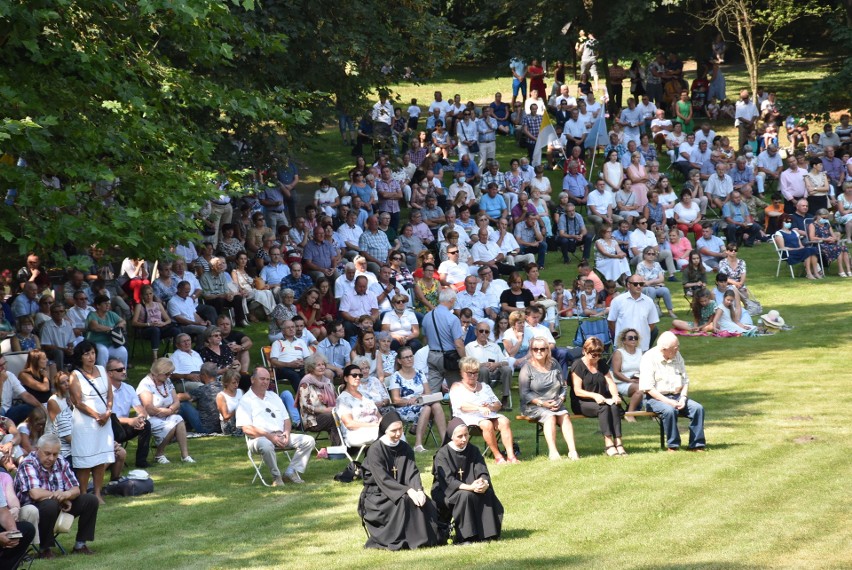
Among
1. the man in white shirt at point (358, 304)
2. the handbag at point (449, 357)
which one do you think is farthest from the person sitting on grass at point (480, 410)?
the man in white shirt at point (358, 304)

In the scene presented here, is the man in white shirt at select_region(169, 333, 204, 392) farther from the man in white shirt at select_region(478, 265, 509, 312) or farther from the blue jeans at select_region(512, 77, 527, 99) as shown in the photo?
the blue jeans at select_region(512, 77, 527, 99)

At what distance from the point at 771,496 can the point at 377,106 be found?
1967cm

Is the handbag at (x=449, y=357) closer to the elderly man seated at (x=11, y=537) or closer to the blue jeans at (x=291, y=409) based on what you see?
the blue jeans at (x=291, y=409)

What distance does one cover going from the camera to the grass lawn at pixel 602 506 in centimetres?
960

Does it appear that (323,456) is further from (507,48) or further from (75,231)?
(507,48)

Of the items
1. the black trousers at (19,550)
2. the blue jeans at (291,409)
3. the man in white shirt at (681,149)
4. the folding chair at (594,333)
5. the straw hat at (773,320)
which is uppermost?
the man in white shirt at (681,149)

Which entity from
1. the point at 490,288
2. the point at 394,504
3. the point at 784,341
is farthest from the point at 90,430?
the point at 784,341

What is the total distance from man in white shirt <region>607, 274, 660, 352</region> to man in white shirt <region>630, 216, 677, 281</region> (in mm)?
5191

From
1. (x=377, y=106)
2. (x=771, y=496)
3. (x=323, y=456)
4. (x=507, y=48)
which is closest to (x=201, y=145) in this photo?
(x=323, y=456)

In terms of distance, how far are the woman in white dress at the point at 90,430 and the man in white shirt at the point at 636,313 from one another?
760cm

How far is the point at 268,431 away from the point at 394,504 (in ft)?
9.46

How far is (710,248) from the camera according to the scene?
22.9m

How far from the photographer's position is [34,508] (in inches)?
389

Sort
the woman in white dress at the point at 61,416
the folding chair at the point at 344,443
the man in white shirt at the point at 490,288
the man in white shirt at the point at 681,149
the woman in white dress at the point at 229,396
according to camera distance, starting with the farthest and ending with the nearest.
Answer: the man in white shirt at the point at 681,149, the man in white shirt at the point at 490,288, the woman in white dress at the point at 229,396, the folding chair at the point at 344,443, the woman in white dress at the point at 61,416
